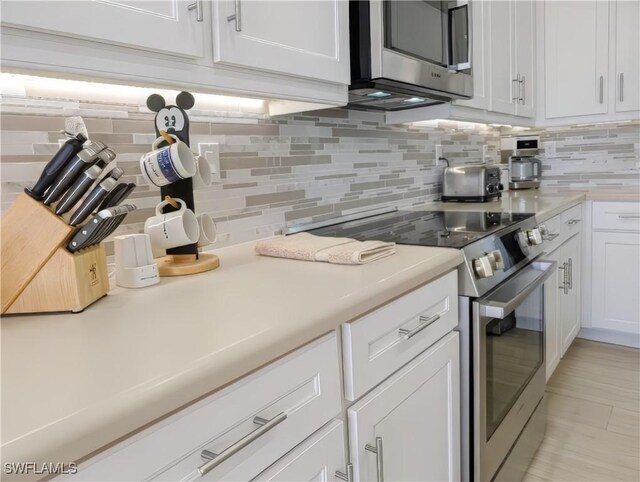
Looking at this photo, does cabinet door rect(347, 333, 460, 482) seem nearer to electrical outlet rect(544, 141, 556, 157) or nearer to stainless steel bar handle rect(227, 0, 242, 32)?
stainless steel bar handle rect(227, 0, 242, 32)

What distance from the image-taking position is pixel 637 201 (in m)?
2.68

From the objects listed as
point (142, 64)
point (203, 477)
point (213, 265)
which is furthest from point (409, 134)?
point (203, 477)

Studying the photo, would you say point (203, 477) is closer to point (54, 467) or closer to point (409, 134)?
point (54, 467)

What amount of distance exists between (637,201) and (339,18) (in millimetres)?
2216

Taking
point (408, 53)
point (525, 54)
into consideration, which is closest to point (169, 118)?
point (408, 53)

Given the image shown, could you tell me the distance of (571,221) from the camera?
2.60 meters

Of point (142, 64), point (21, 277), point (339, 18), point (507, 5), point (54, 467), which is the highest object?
point (507, 5)

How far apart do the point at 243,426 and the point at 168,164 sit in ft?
1.98

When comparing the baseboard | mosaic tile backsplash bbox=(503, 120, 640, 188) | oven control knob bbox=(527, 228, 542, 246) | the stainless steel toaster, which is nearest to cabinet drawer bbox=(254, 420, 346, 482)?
oven control knob bbox=(527, 228, 542, 246)

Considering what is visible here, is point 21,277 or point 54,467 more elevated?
point 21,277

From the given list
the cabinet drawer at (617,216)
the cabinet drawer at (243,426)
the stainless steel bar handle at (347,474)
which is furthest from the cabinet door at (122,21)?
the cabinet drawer at (617,216)

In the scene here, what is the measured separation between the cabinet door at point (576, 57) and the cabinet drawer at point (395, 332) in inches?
94.3

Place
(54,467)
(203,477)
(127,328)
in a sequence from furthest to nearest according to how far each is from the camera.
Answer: (127,328) → (203,477) → (54,467)

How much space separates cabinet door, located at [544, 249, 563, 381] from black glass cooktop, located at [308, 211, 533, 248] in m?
0.37
